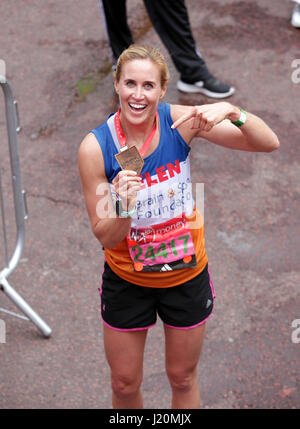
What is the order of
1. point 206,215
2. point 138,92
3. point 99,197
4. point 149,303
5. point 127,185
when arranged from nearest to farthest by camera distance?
point 127,185, point 138,92, point 99,197, point 149,303, point 206,215

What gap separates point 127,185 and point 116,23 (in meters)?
3.57

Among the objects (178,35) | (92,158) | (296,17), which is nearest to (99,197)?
(92,158)

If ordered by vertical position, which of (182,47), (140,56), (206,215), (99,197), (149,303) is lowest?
(206,215)

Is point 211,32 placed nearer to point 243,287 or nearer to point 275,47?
point 275,47

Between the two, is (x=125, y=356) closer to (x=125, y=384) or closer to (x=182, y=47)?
(x=125, y=384)

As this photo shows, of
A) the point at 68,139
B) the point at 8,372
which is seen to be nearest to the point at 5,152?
the point at 68,139

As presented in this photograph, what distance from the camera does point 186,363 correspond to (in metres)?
3.02

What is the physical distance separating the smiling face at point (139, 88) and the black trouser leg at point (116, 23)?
317 cm

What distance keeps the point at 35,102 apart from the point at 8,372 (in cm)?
284

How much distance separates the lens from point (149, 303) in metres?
2.89

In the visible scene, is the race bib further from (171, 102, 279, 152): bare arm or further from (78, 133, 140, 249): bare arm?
(171, 102, 279, 152): bare arm

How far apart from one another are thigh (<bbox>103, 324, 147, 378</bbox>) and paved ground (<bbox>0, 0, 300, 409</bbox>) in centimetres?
72

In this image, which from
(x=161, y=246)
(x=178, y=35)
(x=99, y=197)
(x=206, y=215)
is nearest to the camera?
(x=99, y=197)

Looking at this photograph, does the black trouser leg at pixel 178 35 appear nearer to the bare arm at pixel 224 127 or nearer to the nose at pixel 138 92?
the bare arm at pixel 224 127
